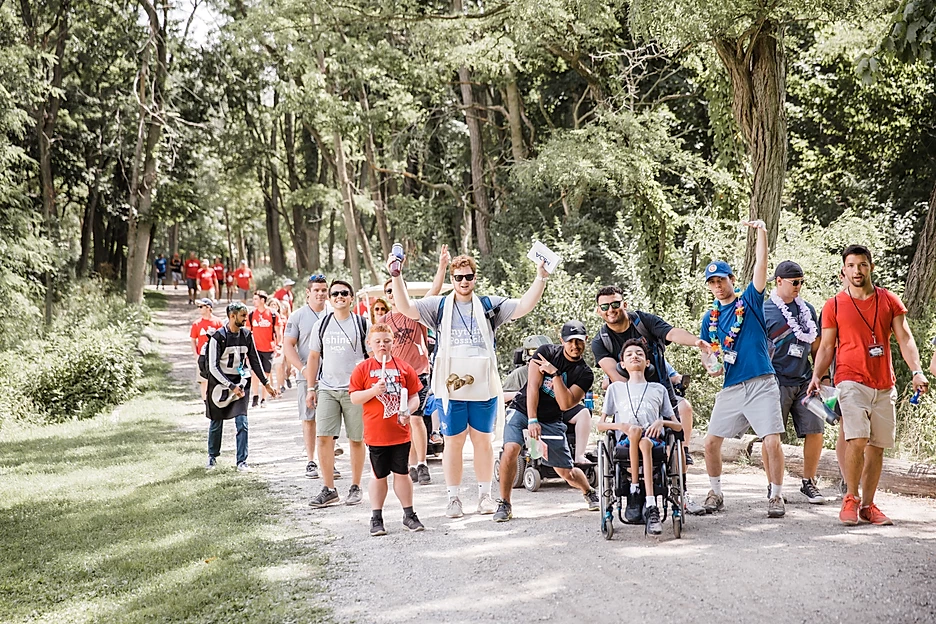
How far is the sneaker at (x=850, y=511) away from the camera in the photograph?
287 inches

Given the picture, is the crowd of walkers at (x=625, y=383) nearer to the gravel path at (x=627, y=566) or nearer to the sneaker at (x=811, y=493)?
the sneaker at (x=811, y=493)

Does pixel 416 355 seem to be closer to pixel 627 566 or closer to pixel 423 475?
pixel 423 475

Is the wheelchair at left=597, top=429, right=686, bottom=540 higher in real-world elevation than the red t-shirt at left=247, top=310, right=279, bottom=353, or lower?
lower

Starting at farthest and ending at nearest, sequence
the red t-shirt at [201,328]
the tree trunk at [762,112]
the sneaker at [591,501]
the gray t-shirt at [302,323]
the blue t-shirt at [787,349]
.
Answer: the red t-shirt at [201,328] < the tree trunk at [762,112] < the gray t-shirt at [302,323] < the blue t-shirt at [787,349] < the sneaker at [591,501]

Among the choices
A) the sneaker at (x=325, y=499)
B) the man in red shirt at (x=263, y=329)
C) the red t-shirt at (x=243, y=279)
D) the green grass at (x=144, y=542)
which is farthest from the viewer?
the red t-shirt at (x=243, y=279)

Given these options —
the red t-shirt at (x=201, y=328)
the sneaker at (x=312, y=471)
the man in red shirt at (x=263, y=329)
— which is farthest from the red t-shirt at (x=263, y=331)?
the sneaker at (x=312, y=471)

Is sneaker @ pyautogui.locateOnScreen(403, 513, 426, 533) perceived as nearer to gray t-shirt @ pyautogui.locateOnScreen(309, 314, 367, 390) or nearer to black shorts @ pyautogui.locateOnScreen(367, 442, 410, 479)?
black shorts @ pyautogui.locateOnScreen(367, 442, 410, 479)

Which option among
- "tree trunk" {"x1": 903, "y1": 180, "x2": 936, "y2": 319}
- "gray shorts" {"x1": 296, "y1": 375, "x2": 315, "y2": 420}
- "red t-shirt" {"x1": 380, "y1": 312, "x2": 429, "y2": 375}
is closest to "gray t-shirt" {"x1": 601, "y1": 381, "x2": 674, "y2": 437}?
"red t-shirt" {"x1": 380, "y1": 312, "x2": 429, "y2": 375}

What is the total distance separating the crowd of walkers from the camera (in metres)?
7.23

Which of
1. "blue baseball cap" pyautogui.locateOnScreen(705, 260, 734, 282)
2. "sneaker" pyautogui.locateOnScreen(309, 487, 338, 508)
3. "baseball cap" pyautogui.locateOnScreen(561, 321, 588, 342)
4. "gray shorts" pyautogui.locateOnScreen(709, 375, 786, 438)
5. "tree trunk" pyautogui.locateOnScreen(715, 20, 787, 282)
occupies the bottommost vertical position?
"sneaker" pyautogui.locateOnScreen(309, 487, 338, 508)

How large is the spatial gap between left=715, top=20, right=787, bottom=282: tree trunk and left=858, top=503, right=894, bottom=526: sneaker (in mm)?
5440

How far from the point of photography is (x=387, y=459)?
7684mm

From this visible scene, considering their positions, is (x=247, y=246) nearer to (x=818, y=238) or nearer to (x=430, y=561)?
(x=818, y=238)

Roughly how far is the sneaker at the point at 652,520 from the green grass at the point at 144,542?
90.8 inches
